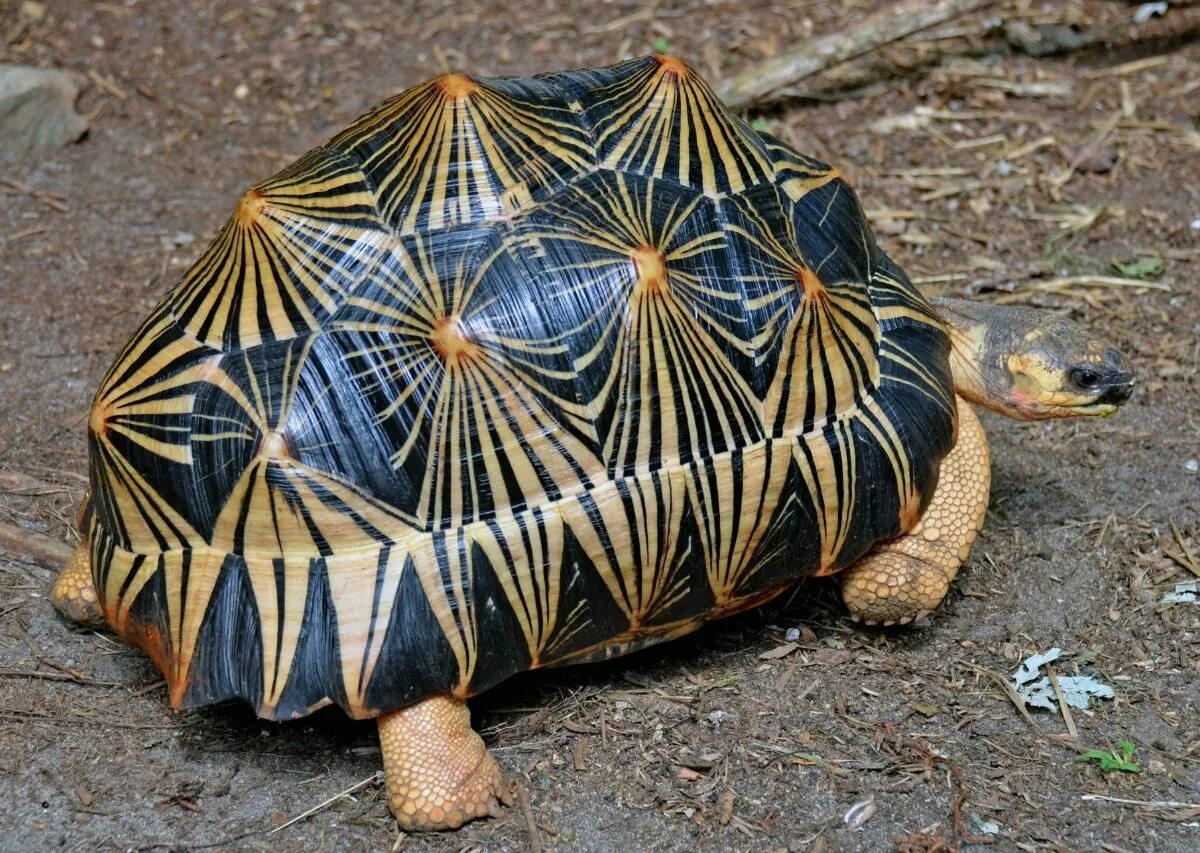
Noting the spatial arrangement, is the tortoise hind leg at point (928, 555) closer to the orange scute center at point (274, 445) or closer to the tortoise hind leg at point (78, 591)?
the orange scute center at point (274, 445)

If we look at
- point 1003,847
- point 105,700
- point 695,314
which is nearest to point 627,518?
point 695,314

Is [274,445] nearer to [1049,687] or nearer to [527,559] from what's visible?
[527,559]

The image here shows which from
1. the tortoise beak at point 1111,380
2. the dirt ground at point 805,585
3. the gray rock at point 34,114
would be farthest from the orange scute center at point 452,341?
the gray rock at point 34,114

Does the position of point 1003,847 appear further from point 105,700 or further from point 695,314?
point 105,700

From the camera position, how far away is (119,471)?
2.97 m

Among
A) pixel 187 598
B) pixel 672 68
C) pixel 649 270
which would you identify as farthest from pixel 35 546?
pixel 672 68

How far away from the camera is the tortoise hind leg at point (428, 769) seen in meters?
3.03

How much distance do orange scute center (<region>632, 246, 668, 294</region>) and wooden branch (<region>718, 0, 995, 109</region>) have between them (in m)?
3.11

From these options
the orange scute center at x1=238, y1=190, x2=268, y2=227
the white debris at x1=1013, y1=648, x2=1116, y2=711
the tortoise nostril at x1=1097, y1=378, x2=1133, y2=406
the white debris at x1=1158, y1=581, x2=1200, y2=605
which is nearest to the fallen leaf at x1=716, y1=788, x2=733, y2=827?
the white debris at x1=1013, y1=648, x2=1116, y2=711

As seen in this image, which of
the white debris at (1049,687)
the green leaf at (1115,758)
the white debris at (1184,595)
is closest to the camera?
the green leaf at (1115,758)

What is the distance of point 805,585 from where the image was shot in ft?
12.7

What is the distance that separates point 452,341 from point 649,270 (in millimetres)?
510

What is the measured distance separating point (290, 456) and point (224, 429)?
7.0 inches

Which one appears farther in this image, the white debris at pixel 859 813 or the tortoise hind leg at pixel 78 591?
the tortoise hind leg at pixel 78 591
